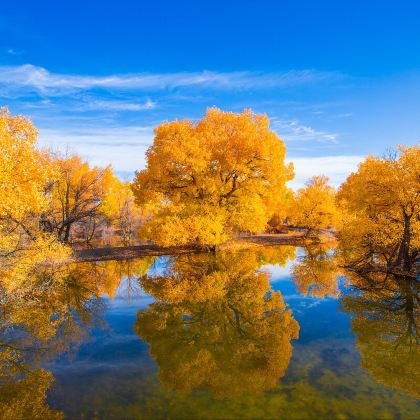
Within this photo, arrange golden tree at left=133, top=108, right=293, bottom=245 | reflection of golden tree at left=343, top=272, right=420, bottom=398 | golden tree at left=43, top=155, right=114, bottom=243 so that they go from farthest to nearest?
golden tree at left=43, top=155, right=114, bottom=243 → golden tree at left=133, top=108, right=293, bottom=245 → reflection of golden tree at left=343, top=272, right=420, bottom=398

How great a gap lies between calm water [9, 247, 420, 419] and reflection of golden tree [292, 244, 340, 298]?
220 mm

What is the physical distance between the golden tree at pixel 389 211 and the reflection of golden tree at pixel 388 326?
1.95 m

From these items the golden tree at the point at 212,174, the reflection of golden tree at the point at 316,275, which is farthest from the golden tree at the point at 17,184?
the reflection of golden tree at the point at 316,275

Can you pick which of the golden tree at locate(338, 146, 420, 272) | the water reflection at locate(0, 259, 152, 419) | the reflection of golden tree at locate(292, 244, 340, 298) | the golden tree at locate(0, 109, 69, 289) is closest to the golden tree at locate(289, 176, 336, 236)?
the reflection of golden tree at locate(292, 244, 340, 298)

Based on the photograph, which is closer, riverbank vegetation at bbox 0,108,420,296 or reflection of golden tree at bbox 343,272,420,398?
reflection of golden tree at bbox 343,272,420,398

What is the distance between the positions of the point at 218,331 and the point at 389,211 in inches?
599

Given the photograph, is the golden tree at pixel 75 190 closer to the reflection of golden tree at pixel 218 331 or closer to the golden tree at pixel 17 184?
the golden tree at pixel 17 184

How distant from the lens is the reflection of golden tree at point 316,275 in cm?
1879

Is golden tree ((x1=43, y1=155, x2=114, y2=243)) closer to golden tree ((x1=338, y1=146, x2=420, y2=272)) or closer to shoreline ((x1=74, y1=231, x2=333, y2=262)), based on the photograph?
shoreline ((x1=74, y1=231, x2=333, y2=262))

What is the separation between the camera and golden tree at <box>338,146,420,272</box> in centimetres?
1903

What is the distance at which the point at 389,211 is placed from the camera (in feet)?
69.1

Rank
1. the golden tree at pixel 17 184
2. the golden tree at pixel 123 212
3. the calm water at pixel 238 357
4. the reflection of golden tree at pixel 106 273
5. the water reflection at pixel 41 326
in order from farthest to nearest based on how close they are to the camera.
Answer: the golden tree at pixel 123 212
the reflection of golden tree at pixel 106 273
the golden tree at pixel 17 184
the water reflection at pixel 41 326
the calm water at pixel 238 357

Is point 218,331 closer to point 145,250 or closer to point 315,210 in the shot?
point 145,250

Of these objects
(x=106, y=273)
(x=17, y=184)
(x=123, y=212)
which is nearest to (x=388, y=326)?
(x=106, y=273)
